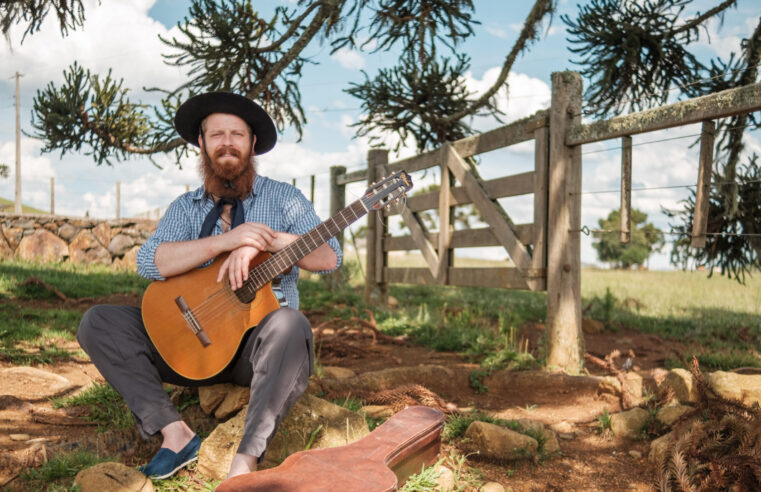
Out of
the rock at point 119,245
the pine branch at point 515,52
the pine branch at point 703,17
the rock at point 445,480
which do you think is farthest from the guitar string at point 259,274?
the rock at point 119,245

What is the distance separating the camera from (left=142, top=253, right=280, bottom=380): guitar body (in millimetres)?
2777

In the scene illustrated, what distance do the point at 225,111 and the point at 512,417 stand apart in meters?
2.48

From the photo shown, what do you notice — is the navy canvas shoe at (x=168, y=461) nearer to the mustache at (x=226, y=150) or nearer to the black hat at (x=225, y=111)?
the mustache at (x=226, y=150)

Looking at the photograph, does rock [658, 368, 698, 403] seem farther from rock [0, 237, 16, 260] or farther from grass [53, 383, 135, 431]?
rock [0, 237, 16, 260]

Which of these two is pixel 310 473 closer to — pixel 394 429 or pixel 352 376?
pixel 394 429

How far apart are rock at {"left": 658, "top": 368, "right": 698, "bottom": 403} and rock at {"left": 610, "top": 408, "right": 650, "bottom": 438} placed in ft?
0.82

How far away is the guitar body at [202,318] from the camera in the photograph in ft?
9.11

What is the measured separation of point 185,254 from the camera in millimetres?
2869

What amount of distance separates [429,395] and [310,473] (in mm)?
1263

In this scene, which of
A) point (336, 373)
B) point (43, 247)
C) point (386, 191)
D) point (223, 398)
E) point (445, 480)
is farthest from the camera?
point (43, 247)

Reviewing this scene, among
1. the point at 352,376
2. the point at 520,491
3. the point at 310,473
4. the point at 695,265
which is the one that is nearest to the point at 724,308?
the point at 695,265

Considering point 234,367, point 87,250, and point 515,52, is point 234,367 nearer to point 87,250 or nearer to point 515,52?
point 515,52

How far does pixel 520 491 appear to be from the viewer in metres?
2.64

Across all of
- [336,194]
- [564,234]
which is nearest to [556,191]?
[564,234]
